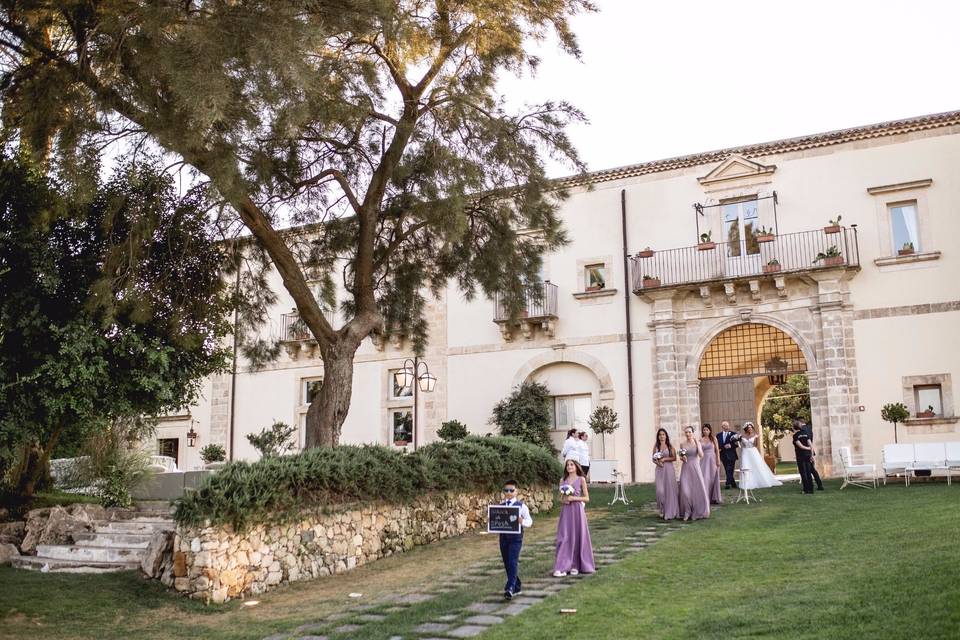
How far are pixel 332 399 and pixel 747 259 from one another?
40.7 ft

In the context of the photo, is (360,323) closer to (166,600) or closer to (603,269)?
(166,600)

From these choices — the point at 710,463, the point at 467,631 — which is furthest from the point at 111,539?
the point at 710,463

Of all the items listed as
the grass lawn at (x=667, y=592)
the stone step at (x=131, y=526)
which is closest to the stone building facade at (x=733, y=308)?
the grass lawn at (x=667, y=592)

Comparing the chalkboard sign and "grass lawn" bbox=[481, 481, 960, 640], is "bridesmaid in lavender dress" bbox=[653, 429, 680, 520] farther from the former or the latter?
the chalkboard sign

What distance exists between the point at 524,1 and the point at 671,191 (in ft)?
36.0

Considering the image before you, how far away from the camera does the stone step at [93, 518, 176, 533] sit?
38.7ft

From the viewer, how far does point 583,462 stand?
49.5 ft

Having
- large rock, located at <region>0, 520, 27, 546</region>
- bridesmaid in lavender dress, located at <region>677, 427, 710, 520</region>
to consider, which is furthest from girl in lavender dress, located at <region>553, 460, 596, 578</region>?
large rock, located at <region>0, 520, 27, 546</region>

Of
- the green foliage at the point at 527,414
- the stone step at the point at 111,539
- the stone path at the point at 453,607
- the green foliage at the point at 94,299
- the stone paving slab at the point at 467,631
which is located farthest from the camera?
the green foliage at the point at 527,414

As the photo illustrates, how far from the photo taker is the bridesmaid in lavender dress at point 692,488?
12.7 m

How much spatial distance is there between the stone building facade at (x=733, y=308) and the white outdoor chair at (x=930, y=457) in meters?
2.82

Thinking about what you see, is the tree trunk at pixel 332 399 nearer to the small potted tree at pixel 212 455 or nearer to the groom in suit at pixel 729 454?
the groom in suit at pixel 729 454

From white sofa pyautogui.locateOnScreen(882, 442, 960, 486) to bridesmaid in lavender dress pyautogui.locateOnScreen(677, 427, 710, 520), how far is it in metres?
5.23

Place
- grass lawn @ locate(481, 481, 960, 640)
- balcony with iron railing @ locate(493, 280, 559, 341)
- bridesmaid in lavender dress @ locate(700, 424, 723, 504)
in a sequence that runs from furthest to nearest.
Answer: balcony with iron railing @ locate(493, 280, 559, 341) → bridesmaid in lavender dress @ locate(700, 424, 723, 504) → grass lawn @ locate(481, 481, 960, 640)
